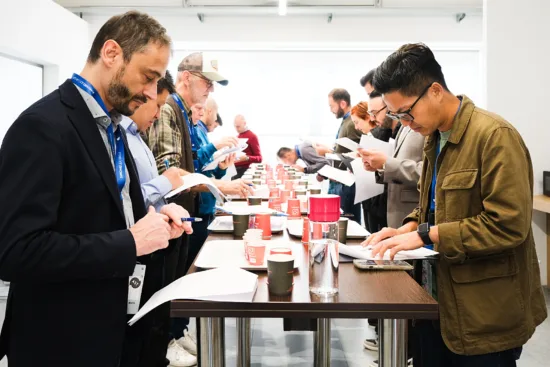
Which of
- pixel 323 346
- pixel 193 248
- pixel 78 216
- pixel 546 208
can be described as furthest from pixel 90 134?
pixel 546 208

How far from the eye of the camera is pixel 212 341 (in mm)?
1390

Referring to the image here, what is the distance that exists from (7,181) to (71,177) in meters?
0.13

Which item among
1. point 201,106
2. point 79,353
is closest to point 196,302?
point 79,353

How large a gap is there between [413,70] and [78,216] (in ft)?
3.62

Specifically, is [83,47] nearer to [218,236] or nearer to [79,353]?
[218,236]

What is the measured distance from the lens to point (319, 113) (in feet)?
29.4

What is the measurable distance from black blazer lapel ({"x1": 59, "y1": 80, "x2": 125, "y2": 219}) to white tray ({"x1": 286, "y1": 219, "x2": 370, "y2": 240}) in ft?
3.09

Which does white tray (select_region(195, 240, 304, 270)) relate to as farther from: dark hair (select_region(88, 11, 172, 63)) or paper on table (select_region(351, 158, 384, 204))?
paper on table (select_region(351, 158, 384, 204))

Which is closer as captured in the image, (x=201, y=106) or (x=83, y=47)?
(x=201, y=106)

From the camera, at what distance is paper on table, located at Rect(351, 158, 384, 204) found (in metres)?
3.10

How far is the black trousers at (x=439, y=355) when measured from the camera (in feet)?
4.94

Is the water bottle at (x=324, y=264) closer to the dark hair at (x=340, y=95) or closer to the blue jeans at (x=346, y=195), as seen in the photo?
the blue jeans at (x=346, y=195)

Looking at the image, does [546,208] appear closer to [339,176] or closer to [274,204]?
[339,176]

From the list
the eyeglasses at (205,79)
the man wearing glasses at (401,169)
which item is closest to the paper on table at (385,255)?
the man wearing glasses at (401,169)
